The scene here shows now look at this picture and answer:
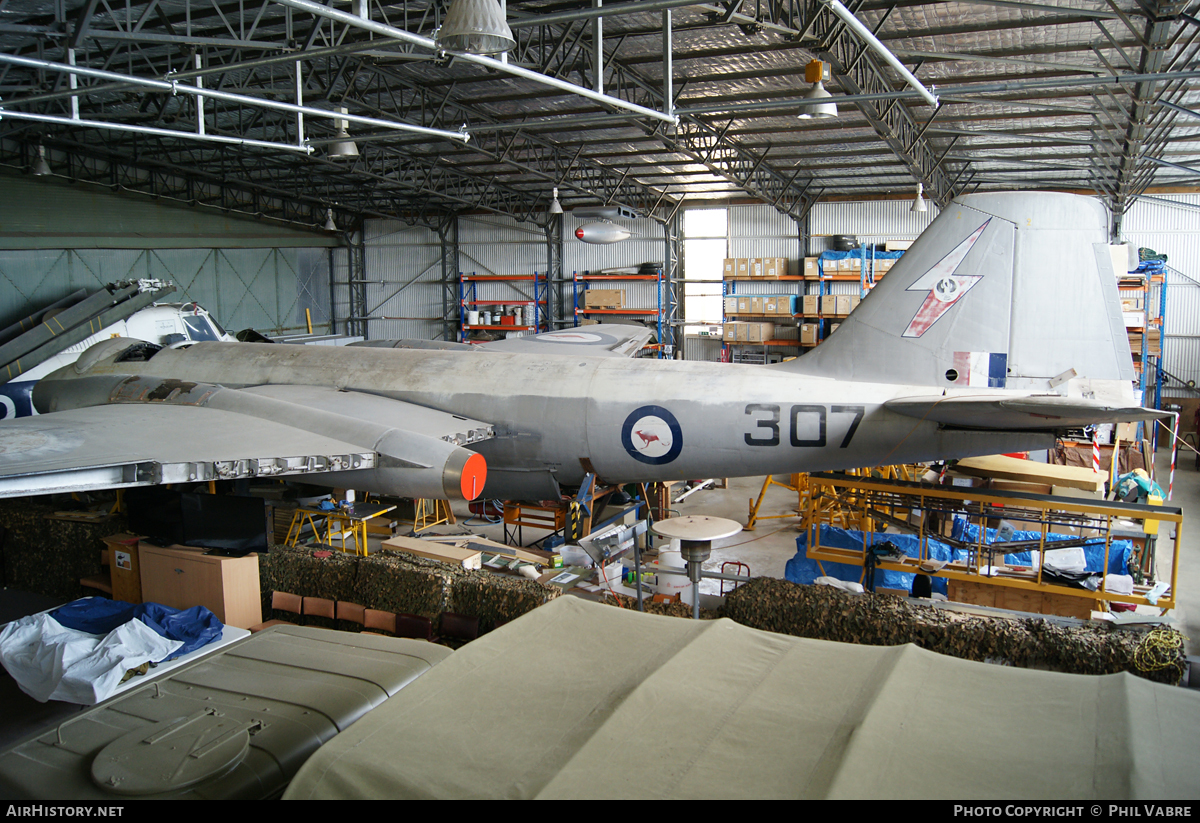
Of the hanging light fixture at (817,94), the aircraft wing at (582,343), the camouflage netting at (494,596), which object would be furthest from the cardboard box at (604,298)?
the camouflage netting at (494,596)

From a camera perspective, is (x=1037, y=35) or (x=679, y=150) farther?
(x=679, y=150)

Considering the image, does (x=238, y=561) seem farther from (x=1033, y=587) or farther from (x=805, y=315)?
(x=805, y=315)

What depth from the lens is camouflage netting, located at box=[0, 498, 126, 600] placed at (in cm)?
990

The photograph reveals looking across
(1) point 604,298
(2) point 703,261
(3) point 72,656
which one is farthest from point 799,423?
(2) point 703,261

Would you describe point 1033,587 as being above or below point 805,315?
below

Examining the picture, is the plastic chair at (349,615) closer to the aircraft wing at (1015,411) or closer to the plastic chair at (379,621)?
the plastic chair at (379,621)

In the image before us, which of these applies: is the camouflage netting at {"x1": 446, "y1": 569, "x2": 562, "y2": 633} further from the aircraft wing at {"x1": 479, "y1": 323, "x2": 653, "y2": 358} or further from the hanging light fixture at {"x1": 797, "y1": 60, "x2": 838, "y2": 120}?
the hanging light fixture at {"x1": 797, "y1": 60, "x2": 838, "y2": 120}

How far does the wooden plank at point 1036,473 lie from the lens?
10914 mm

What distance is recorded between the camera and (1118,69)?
46.9 ft

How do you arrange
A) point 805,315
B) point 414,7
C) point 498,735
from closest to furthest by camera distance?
point 498,735 → point 414,7 → point 805,315

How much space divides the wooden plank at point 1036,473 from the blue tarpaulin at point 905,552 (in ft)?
2.78

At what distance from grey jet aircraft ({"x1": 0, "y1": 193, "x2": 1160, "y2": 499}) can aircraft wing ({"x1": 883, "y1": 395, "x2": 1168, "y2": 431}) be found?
0.08 feet

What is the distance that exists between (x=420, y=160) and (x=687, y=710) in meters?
28.1

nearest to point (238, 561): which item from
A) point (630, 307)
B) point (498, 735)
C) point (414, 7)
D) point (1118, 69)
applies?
point (498, 735)
